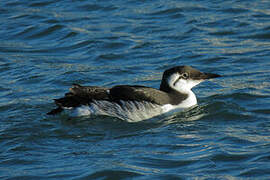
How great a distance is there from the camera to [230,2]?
57.6ft

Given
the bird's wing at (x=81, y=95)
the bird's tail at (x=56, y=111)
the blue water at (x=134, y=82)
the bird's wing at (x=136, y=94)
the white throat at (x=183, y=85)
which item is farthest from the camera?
the white throat at (x=183, y=85)

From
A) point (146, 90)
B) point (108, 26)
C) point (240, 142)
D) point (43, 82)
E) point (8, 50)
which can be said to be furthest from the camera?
point (108, 26)

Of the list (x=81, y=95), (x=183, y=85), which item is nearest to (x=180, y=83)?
(x=183, y=85)

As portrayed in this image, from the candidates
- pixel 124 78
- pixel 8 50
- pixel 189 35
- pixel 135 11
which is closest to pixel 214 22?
pixel 189 35

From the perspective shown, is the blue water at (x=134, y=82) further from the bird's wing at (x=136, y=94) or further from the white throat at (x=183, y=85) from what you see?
the bird's wing at (x=136, y=94)

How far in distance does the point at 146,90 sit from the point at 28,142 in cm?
221

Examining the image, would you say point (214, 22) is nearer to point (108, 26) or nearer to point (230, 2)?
point (230, 2)

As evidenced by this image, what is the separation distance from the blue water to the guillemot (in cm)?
15

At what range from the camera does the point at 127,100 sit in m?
10.3

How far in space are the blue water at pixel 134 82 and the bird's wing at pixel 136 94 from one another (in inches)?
14.3

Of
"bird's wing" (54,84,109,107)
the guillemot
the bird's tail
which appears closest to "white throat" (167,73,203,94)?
the guillemot

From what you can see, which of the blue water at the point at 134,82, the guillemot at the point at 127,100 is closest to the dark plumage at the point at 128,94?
the guillemot at the point at 127,100

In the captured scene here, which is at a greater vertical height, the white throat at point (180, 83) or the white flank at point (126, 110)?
the white throat at point (180, 83)

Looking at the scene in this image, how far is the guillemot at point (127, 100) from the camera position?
1032 cm
